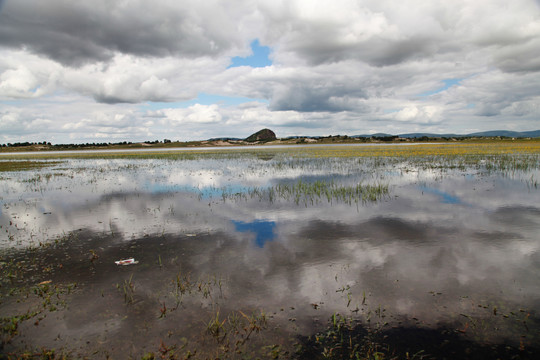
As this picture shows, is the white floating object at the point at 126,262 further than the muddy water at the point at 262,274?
Yes

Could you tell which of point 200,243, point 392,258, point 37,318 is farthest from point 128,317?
point 392,258

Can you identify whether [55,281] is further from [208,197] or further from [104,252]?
[208,197]

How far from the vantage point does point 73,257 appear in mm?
10625

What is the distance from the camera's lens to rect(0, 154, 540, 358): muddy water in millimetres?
6113

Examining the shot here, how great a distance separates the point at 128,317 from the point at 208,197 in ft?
48.5

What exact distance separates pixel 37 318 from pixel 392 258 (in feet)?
34.0

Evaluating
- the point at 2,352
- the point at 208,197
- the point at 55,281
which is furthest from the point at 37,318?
the point at 208,197

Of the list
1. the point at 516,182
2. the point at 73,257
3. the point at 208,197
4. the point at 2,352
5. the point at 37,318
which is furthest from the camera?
the point at 516,182

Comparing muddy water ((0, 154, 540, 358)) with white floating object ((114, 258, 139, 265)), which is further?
white floating object ((114, 258, 139, 265))

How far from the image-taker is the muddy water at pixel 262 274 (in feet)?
20.1

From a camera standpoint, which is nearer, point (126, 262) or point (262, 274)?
point (262, 274)

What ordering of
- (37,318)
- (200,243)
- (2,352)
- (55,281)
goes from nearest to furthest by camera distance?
(2,352) < (37,318) < (55,281) < (200,243)

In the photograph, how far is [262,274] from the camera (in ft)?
29.2

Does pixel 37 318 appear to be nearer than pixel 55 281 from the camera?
Yes
